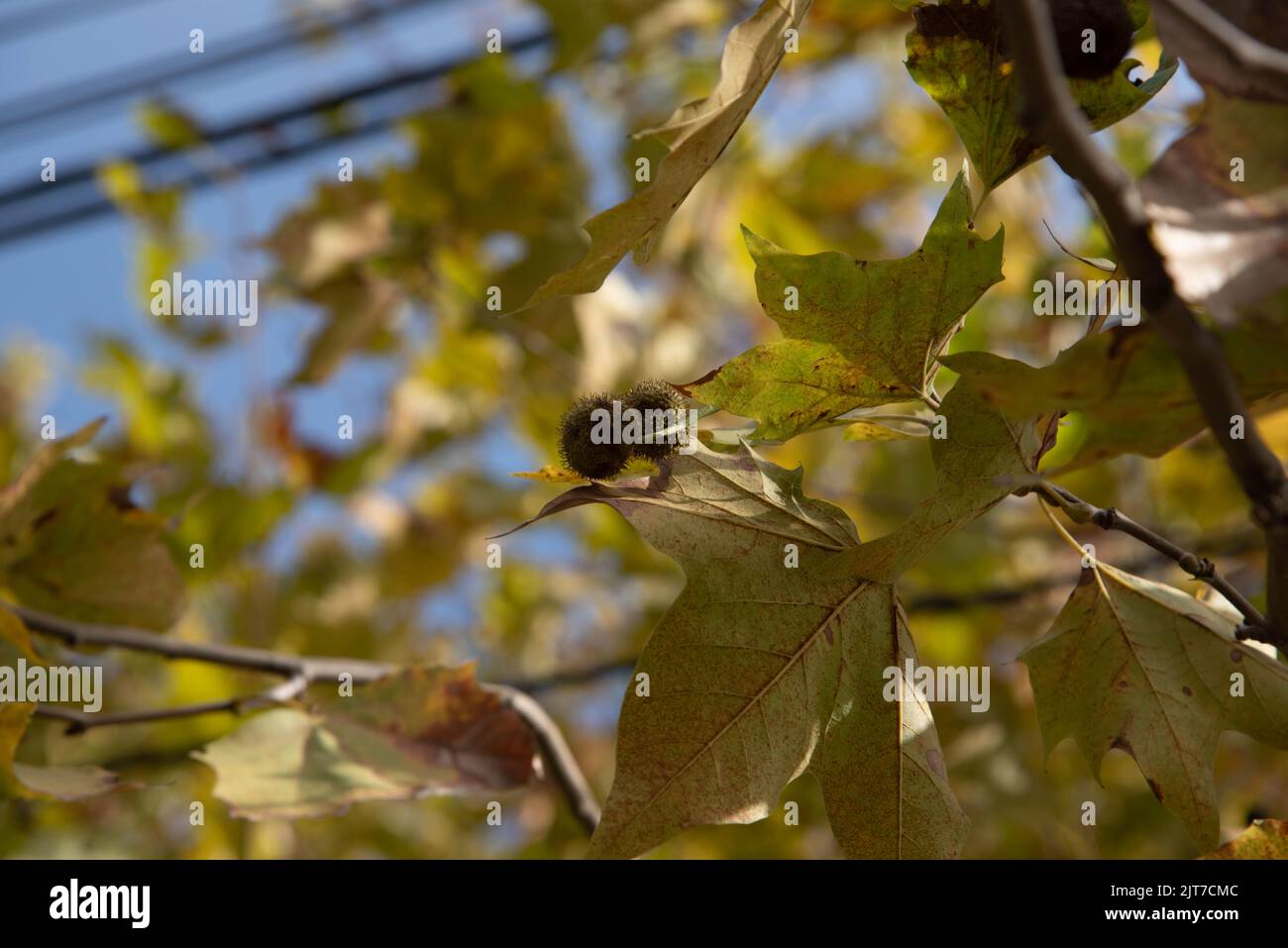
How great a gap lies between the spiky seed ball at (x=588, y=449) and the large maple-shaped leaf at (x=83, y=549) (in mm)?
673

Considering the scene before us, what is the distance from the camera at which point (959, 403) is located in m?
0.65

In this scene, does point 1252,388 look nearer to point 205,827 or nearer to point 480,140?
point 480,140

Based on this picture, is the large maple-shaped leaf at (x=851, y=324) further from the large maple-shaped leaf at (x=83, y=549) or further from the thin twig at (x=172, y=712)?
the large maple-shaped leaf at (x=83, y=549)

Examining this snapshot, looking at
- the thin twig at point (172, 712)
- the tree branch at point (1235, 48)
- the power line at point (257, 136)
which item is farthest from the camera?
the power line at point (257, 136)

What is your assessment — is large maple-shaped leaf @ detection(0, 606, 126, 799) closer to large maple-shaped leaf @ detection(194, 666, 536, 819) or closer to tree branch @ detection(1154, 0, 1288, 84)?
large maple-shaped leaf @ detection(194, 666, 536, 819)

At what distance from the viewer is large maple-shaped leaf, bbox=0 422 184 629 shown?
3.72 ft

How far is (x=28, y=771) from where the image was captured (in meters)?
0.90

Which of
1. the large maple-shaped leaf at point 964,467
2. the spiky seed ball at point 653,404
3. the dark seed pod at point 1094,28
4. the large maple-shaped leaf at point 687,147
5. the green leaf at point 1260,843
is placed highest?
the dark seed pod at point 1094,28

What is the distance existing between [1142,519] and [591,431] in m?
1.76

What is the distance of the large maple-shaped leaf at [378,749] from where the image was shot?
91cm

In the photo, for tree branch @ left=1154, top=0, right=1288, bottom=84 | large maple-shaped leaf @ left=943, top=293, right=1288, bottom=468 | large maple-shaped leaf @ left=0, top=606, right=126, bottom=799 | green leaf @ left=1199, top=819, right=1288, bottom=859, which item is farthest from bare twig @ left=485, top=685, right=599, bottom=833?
tree branch @ left=1154, top=0, right=1288, bottom=84

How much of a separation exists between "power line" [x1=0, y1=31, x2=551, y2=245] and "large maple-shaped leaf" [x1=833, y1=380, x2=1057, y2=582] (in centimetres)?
222

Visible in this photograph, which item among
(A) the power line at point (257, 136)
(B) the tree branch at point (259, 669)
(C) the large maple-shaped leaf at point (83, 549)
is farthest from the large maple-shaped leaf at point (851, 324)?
(A) the power line at point (257, 136)
